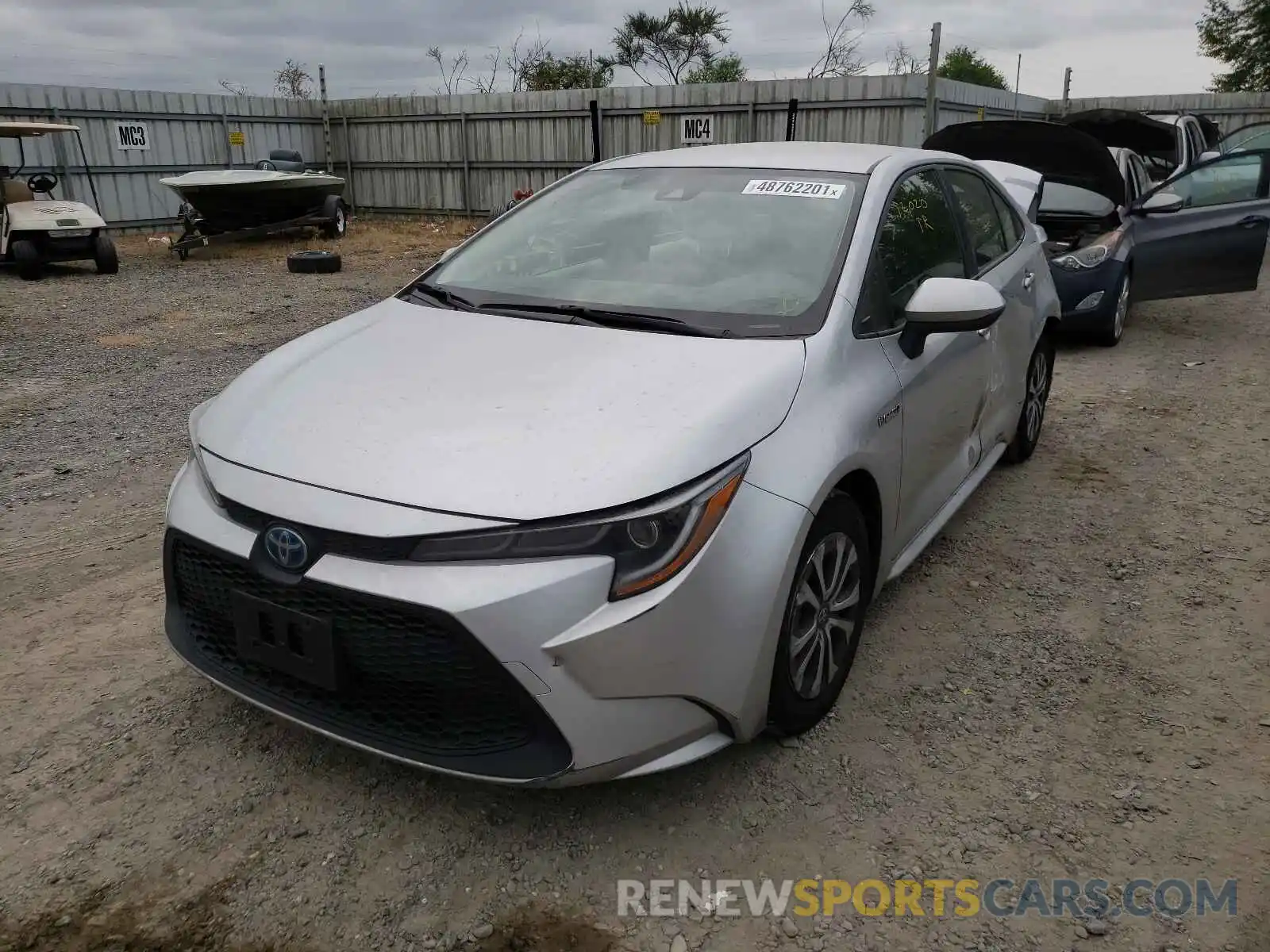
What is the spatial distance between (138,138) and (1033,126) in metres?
14.3

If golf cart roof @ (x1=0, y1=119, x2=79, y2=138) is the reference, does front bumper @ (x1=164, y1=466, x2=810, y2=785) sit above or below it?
below

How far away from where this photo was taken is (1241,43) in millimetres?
33188

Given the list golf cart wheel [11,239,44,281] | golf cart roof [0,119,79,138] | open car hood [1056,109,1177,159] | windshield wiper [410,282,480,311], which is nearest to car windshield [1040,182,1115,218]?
open car hood [1056,109,1177,159]

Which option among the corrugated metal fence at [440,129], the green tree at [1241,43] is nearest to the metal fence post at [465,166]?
the corrugated metal fence at [440,129]

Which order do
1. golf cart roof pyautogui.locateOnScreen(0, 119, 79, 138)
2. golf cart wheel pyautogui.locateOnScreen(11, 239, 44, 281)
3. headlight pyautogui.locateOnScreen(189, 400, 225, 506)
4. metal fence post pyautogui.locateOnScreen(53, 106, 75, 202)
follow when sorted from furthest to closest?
metal fence post pyautogui.locateOnScreen(53, 106, 75, 202), golf cart wheel pyautogui.locateOnScreen(11, 239, 44, 281), golf cart roof pyautogui.locateOnScreen(0, 119, 79, 138), headlight pyautogui.locateOnScreen(189, 400, 225, 506)

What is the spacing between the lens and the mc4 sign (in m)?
15.8

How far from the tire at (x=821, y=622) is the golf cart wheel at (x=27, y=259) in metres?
11.4

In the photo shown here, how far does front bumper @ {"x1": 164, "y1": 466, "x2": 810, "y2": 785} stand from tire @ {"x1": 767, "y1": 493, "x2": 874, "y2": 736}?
0.36 ft

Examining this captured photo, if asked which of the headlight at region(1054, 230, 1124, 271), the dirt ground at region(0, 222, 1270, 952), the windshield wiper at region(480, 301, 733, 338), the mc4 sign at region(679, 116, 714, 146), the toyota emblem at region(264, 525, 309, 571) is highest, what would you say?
the mc4 sign at region(679, 116, 714, 146)

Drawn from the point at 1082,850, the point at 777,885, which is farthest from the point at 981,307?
the point at 777,885

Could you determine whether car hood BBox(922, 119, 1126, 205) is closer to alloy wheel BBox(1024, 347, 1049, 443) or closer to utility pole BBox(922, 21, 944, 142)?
alloy wheel BBox(1024, 347, 1049, 443)

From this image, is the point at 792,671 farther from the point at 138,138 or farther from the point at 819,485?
the point at 138,138

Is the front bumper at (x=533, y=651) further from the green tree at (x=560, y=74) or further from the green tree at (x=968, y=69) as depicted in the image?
the green tree at (x=968, y=69)

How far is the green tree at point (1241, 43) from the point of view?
106 feet
